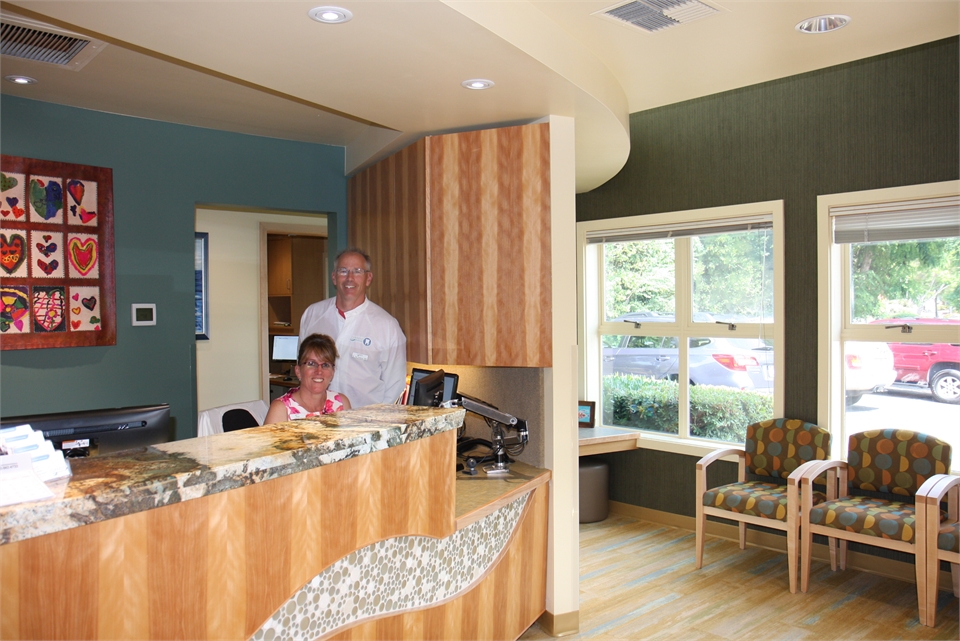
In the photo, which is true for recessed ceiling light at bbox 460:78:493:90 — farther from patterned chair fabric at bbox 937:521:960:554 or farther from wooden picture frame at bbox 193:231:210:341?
wooden picture frame at bbox 193:231:210:341

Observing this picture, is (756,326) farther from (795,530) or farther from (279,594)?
(279,594)

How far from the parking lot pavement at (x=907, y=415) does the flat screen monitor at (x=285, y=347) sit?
190 inches

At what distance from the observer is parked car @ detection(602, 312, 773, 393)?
4.59 metres

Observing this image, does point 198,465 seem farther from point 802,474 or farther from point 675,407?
point 675,407

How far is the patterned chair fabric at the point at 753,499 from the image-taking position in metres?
3.81

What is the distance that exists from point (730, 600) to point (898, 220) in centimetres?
226

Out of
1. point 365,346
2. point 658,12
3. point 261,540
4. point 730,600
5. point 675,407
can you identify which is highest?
point 658,12

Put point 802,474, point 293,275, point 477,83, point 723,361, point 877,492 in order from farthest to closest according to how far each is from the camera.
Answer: point 293,275 < point 723,361 < point 877,492 < point 802,474 < point 477,83

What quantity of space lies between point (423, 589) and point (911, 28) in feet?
10.8

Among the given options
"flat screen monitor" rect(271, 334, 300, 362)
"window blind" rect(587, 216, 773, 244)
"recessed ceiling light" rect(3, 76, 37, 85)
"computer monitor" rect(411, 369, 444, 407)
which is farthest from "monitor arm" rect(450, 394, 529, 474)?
"flat screen monitor" rect(271, 334, 300, 362)

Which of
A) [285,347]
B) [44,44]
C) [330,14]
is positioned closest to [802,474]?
[330,14]

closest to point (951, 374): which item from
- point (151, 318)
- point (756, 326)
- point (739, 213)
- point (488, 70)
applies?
point (756, 326)

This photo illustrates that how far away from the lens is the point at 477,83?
9.34 feet

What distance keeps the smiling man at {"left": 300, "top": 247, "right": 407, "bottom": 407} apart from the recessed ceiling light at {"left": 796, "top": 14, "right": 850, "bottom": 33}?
232 centimetres
